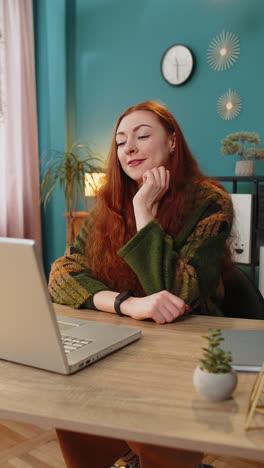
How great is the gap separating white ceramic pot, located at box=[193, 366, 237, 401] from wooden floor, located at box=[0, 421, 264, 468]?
124 centimetres

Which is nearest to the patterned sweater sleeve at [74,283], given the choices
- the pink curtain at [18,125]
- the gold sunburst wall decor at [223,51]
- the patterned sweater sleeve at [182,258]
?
the patterned sweater sleeve at [182,258]

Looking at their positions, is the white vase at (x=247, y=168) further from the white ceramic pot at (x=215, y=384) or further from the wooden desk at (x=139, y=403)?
the white ceramic pot at (x=215, y=384)

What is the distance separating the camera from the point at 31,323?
776mm

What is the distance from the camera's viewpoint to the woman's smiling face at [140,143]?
154 centimetres

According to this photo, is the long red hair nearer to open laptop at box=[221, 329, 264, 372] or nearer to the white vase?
open laptop at box=[221, 329, 264, 372]

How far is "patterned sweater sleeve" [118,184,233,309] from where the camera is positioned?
1328 mm

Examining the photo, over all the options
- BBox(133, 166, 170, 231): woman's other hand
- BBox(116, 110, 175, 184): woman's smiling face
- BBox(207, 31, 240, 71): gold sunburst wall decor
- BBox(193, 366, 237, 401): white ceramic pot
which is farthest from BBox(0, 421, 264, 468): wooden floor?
BBox(207, 31, 240, 71): gold sunburst wall decor

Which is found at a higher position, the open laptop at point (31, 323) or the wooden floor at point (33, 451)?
the open laptop at point (31, 323)

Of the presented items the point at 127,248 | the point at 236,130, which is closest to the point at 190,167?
the point at 127,248

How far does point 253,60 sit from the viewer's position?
11.3ft

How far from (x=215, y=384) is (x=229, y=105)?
316cm

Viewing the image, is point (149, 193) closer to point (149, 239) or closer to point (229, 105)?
point (149, 239)

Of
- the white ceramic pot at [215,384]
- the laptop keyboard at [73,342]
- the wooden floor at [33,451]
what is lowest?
the wooden floor at [33,451]

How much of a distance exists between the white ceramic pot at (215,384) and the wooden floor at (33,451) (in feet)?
4.08
